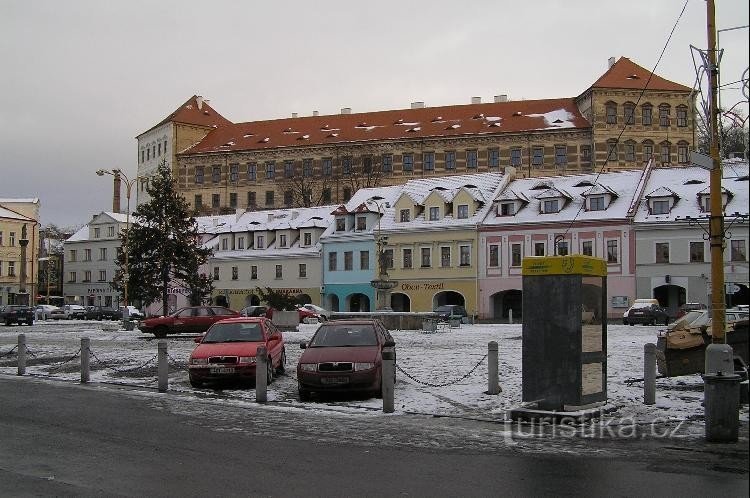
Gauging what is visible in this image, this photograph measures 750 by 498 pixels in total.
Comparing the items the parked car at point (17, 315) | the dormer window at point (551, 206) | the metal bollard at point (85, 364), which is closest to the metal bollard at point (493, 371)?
the metal bollard at point (85, 364)

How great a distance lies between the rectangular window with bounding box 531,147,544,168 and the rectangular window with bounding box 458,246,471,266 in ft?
108

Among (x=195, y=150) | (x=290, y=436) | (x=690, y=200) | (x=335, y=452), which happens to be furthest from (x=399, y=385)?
(x=195, y=150)

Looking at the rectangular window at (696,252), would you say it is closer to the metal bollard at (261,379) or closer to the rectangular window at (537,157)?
the rectangular window at (537,157)

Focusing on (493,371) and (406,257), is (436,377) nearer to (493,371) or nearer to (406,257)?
(493,371)

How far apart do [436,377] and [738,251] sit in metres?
16.2

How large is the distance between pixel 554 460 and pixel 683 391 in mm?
7184

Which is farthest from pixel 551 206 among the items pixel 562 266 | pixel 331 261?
pixel 562 266

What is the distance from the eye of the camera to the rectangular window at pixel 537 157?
93.1 meters

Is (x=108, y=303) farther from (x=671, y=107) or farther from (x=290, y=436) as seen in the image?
(x=290, y=436)

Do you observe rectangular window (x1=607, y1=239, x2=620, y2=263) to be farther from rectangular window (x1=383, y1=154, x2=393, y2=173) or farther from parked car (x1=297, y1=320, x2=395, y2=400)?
rectangular window (x1=383, y1=154, x2=393, y2=173)

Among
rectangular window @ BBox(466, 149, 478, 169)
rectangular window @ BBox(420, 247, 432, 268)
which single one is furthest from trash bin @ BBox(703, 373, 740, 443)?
rectangular window @ BBox(466, 149, 478, 169)

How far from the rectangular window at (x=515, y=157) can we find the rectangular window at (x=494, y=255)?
109 feet

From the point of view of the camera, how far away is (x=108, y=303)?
97.6 metres

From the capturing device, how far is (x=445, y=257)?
64.8 metres
